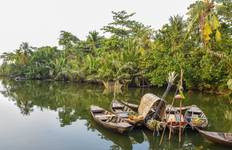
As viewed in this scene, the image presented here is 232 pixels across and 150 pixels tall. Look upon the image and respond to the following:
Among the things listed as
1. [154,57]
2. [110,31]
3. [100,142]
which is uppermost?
[110,31]

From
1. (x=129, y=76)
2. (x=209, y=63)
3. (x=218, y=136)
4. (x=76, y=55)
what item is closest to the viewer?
(x=218, y=136)

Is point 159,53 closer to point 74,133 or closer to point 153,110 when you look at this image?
point 153,110

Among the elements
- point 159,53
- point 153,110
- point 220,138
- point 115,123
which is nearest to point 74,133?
point 115,123

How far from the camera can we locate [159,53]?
26844 millimetres

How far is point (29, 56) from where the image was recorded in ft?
173

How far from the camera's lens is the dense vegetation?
71.3ft

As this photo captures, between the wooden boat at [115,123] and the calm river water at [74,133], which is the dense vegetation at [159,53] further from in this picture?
the wooden boat at [115,123]

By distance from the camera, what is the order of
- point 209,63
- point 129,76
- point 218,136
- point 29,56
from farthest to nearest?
point 29,56
point 129,76
point 209,63
point 218,136

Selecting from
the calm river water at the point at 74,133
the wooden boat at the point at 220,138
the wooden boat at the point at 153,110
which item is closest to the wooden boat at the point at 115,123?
the calm river water at the point at 74,133

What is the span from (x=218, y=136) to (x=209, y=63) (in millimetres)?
14499

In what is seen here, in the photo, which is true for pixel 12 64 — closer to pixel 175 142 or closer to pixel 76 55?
pixel 76 55

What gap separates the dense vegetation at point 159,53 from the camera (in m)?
21.7

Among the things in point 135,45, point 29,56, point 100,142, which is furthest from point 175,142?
point 29,56

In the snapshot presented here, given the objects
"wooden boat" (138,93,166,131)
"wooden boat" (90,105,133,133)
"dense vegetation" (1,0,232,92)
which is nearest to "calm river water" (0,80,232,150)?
"wooden boat" (90,105,133,133)
